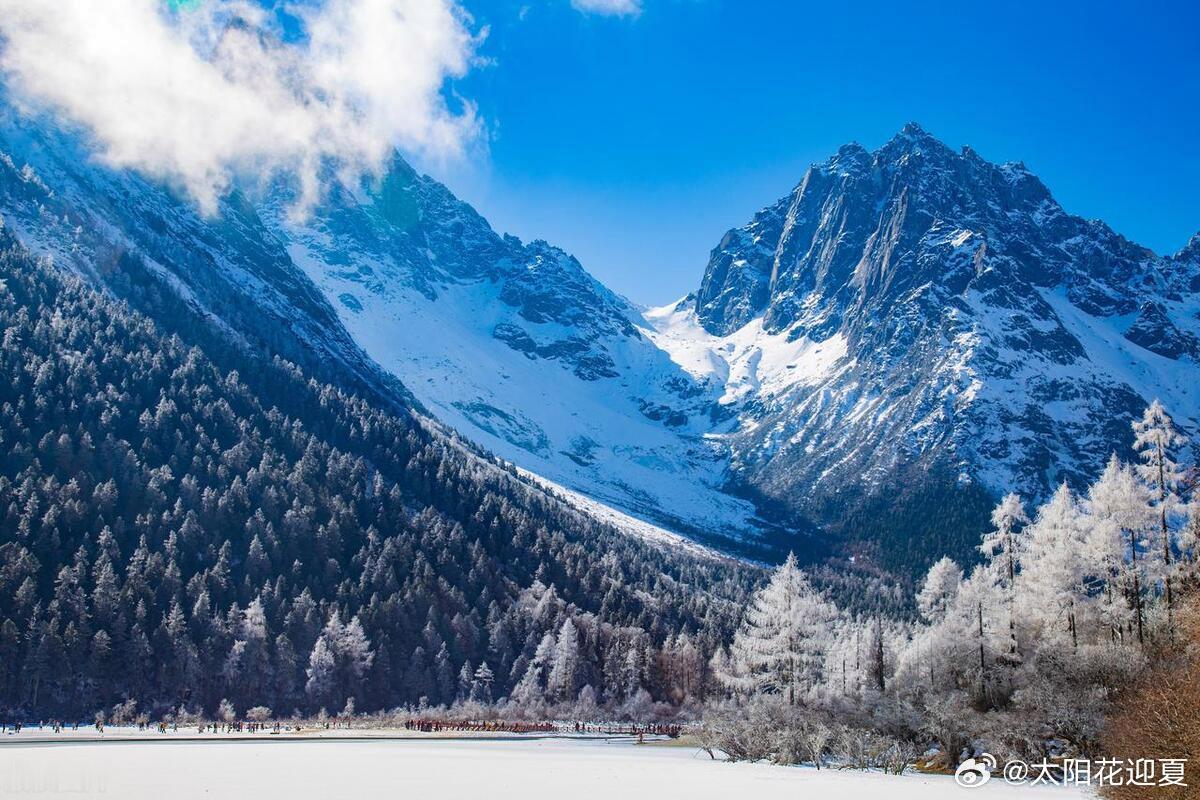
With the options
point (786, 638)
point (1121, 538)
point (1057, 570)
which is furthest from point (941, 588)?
point (1121, 538)

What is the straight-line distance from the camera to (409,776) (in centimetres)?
3491

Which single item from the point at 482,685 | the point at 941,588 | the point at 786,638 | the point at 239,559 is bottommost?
the point at 482,685

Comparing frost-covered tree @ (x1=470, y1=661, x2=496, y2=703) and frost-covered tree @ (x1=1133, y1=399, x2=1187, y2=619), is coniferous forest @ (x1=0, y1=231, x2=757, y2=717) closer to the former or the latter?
frost-covered tree @ (x1=470, y1=661, x2=496, y2=703)

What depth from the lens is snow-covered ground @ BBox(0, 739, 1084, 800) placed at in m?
29.7

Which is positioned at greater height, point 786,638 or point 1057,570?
point 1057,570

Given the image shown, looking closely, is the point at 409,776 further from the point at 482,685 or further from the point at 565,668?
the point at 482,685

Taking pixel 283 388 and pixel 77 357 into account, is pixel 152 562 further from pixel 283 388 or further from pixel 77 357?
pixel 283 388

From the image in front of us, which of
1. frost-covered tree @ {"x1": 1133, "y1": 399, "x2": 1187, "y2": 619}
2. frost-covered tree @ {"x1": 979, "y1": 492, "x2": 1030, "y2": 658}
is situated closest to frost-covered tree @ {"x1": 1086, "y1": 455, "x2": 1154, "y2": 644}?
frost-covered tree @ {"x1": 1133, "y1": 399, "x2": 1187, "y2": 619}

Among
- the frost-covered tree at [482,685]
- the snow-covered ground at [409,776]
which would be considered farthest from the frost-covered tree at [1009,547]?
the frost-covered tree at [482,685]

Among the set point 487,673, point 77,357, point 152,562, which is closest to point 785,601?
point 487,673

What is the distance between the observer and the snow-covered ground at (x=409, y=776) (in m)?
29.7

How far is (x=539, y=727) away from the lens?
274 feet

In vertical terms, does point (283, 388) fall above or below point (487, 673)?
above

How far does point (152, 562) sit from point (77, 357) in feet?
165
